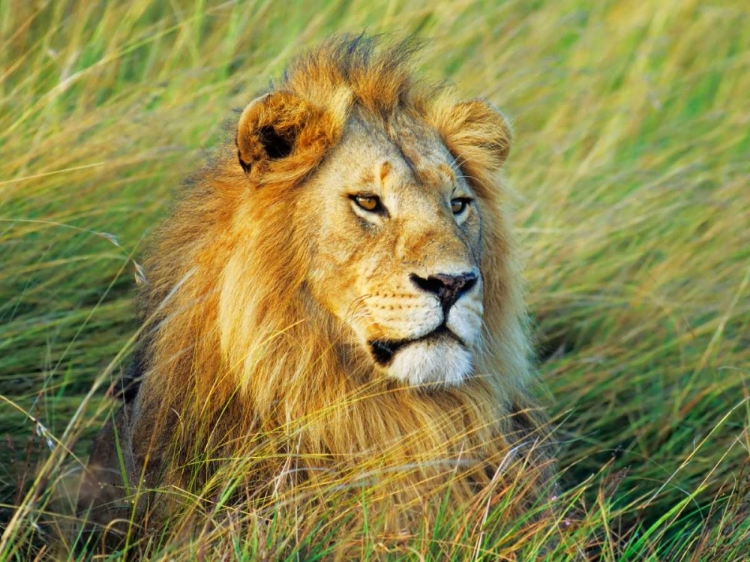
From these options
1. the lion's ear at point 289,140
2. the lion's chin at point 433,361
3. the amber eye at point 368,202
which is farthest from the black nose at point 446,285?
the lion's ear at point 289,140

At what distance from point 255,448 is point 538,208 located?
10.6 ft

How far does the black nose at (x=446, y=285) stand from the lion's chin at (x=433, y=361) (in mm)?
112

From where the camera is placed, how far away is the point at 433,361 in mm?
3100

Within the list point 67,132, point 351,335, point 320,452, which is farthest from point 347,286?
point 67,132

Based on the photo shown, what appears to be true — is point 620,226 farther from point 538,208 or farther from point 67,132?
point 67,132

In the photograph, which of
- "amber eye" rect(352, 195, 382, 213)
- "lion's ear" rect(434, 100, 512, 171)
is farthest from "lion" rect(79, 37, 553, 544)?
"lion's ear" rect(434, 100, 512, 171)

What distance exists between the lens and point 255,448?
3.04 meters

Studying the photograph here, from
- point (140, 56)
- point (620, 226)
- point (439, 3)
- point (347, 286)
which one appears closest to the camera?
point (347, 286)

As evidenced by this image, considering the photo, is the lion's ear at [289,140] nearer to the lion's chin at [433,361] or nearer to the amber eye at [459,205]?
the amber eye at [459,205]

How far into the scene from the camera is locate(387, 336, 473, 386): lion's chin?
3.09 meters

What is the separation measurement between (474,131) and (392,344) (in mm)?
991

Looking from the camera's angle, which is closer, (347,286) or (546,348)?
(347,286)

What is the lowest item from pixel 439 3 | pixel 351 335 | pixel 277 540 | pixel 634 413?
pixel 634 413

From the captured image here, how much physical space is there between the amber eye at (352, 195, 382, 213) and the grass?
2.64ft
